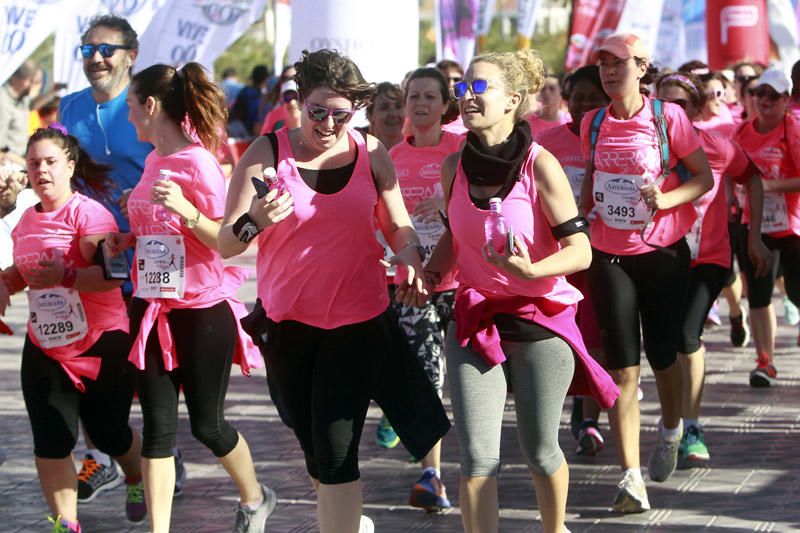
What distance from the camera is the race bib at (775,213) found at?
9188 millimetres

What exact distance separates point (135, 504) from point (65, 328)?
89 centimetres

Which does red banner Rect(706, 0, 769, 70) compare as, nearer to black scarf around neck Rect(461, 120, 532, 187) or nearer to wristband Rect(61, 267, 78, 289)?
wristband Rect(61, 267, 78, 289)

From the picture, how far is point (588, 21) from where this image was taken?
18.7m

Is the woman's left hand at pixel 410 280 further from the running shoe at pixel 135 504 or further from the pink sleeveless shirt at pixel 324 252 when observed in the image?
the running shoe at pixel 135 504

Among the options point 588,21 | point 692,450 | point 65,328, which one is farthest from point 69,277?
point 588,21

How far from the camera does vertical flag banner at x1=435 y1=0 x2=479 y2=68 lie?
53.9ft

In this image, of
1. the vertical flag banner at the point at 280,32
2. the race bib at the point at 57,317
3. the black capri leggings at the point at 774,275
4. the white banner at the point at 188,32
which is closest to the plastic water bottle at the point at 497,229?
the race bib at the point at 57,317

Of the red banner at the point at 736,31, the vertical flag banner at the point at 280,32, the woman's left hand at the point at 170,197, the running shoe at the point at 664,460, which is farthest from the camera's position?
the vertical flag banner at the point at 280,32

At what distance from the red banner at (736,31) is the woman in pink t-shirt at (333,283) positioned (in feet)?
40.5

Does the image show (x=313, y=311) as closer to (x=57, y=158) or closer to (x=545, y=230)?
(x=545, y=230)

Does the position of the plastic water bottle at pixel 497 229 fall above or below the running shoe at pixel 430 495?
above

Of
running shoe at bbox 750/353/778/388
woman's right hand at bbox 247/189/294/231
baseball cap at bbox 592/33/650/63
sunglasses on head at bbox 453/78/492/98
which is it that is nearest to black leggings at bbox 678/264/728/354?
baseball cap at bbox 592/33/650/63

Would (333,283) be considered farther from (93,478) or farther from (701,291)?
(701,291)

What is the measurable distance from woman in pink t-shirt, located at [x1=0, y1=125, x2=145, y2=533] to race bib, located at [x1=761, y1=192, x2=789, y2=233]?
4.52 meters
